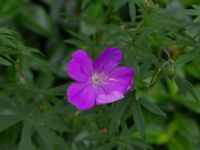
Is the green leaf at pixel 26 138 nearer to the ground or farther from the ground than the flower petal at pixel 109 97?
nearer to the ground

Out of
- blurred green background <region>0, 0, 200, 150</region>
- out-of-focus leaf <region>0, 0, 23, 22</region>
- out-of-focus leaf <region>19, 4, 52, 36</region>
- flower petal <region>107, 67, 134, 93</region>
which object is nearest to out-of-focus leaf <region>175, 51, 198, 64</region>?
blurred green background <region>0, 0, 200, 150</region>

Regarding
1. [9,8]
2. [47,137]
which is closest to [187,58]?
[47,137]

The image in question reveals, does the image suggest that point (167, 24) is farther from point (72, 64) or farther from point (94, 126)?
point (94, 126)

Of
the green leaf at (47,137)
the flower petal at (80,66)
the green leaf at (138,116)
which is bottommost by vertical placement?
the green leaf at (47,137)

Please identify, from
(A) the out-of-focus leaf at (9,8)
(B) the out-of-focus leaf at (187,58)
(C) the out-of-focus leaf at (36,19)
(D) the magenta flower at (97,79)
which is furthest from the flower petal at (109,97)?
(C) the out-of-focus leaf at (36,19)

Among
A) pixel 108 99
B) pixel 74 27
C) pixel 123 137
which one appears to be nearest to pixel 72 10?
pixel 74 27

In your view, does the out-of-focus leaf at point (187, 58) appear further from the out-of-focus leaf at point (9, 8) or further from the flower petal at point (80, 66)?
the out-of-focus leaf at point (9, 8)

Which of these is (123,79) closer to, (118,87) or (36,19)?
(118,87)

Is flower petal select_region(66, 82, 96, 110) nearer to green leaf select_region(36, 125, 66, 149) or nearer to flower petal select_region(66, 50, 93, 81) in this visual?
flower petal select_region(66, 50, 93, 81)
